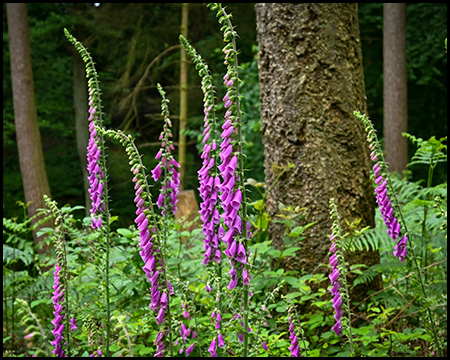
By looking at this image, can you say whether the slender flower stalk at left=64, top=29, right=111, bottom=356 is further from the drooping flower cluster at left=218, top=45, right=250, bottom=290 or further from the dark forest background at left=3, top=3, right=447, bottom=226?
the dark forest background at left=3, top=3, right=447, bottom=226

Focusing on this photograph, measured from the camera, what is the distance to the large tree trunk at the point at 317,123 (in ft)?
13.2

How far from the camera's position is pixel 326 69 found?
4.07m

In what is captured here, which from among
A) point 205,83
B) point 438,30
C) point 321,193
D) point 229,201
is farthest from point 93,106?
point 438,30

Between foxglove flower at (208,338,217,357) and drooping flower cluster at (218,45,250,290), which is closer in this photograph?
drooping flower cluster at (218,45,250,290)

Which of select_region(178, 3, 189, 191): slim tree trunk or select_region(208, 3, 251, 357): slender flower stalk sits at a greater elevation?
select_region(178, 3, 189, 191): slim tree trunk

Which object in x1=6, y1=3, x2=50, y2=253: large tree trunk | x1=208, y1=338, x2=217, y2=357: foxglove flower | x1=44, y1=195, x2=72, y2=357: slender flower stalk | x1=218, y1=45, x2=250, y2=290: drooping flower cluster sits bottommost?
x1=208, y1=338, x2=217, y2=357: foxglove flower

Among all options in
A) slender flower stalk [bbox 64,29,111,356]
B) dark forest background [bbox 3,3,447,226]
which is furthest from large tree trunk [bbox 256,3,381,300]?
dark forest background [bbox 3,3,447,226]

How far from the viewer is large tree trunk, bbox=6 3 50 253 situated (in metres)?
11.0

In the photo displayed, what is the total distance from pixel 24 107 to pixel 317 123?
8.90 meters

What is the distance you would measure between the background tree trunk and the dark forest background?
174cm

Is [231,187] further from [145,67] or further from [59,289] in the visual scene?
[145,67]

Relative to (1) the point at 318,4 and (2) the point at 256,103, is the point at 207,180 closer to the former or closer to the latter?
(1) the point at 318,4

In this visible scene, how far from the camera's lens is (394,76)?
1213cm

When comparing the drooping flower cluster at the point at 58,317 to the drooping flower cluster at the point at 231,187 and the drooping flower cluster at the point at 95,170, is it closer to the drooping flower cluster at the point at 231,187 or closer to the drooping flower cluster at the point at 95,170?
the drooping flower cluster at the point at 95,170
